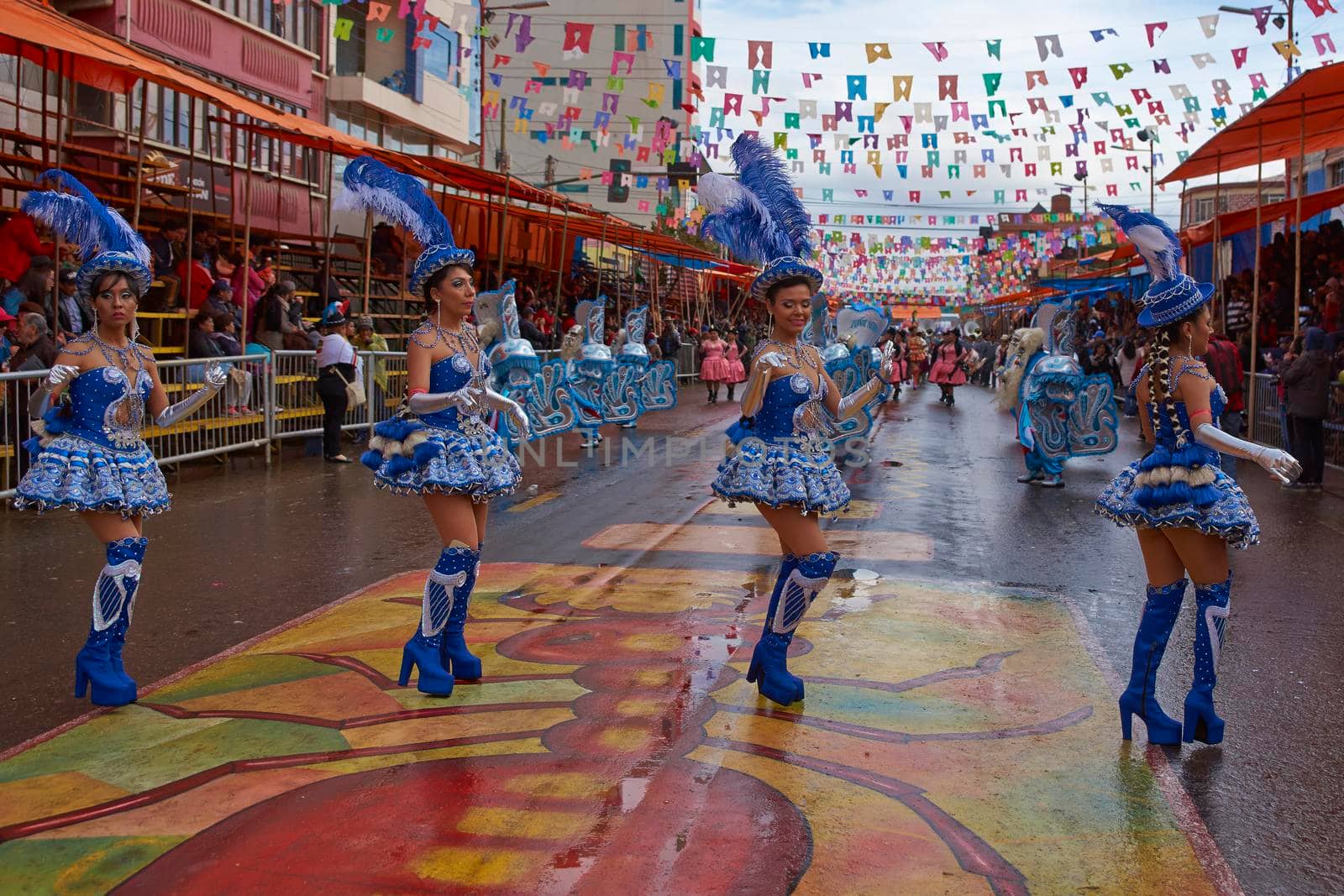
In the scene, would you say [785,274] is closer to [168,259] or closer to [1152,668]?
[1152,668]

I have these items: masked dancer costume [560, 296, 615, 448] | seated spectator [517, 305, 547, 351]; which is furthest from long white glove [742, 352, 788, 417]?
seated spectator [517, 305, 547, 351]

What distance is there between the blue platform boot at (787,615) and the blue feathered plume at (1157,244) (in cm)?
187

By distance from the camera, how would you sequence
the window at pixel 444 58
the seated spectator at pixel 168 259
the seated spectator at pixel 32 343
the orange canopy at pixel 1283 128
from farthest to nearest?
the window at pixel 444 58 → the seated spectator at pixel 168 259 → the orange canopy at pixel 1283 128 → the seated spectator at pixel 32 343

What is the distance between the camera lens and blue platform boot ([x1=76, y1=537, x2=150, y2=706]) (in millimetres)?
5066

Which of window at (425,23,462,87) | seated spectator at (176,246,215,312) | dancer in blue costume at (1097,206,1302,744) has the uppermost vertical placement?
window at (425,23,462,87)

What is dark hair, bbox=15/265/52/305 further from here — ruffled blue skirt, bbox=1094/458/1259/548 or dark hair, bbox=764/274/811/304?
ruffled blue skirt, bbox=1094/458/1259/548

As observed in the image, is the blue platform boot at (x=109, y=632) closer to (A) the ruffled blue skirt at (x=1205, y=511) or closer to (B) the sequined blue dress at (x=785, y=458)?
(B) the sequined blue dress at (x=785, y=458)

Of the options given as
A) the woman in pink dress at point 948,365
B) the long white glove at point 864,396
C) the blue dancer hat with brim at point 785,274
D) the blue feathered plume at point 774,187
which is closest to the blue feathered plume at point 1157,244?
the long white glove at point 864,396

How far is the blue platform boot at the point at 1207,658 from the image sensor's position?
479cm

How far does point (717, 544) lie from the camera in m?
9.25

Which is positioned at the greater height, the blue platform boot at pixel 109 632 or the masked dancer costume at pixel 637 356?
the masked dancer costume at pixel 637 356

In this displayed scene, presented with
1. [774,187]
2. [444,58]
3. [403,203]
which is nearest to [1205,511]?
[774,187]

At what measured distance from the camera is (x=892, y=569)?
8414mm

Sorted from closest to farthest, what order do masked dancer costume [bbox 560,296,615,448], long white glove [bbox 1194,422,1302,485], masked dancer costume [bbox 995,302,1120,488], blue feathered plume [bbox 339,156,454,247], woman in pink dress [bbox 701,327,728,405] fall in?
1. long white glove [bbox 1194,422,1302,485]
2. blue feathered plume [bbox 339,156,454,247]
3. masked dancer costume [bbox 995,302,1120,488]
4. masked dancer costume [bbox 560,296,615,448]
5. woman in pink dress [bbox 701,327,728,405]
